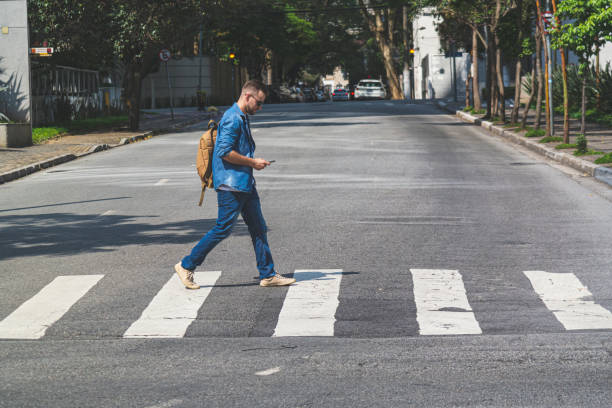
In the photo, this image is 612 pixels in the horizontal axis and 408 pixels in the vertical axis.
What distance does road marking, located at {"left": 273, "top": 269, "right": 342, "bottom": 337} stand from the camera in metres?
7.11

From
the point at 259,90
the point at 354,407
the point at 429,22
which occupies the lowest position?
the point at 354,407

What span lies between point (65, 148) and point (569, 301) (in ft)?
67.2

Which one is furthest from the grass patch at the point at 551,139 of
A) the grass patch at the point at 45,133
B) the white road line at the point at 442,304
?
the white road line at the point at 442,304

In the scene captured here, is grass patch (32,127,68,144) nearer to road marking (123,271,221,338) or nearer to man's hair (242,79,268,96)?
road marking (123,271,221,338)

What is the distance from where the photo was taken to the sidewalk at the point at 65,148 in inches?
832

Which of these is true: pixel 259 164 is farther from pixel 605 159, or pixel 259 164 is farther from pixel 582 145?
pixel 582 145

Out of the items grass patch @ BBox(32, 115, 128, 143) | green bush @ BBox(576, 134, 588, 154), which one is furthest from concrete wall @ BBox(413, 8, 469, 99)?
green bush @ BBox(576, 134, 588, 154)

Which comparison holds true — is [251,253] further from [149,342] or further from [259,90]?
[149,342]

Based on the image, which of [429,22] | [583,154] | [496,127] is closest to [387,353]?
[583,154]

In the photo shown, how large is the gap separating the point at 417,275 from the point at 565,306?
1671 millimetres

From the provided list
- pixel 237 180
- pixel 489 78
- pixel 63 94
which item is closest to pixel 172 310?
pixel 237 180

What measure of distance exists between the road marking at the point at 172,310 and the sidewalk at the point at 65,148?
1149 cm

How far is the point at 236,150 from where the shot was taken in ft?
27.6

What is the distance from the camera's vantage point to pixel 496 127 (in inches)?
1196
